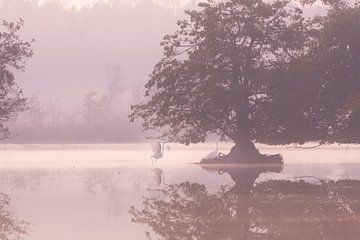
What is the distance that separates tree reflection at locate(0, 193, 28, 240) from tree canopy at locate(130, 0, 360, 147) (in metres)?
29.5

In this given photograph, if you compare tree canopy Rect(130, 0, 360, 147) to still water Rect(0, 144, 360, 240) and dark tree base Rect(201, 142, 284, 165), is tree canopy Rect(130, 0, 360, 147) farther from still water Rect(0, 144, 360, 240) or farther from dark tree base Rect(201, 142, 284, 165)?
still water Rect(0, 144, 360, 240)

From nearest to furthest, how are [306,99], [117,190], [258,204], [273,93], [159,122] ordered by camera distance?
[258,204], [117,190], [306,99], [273,93], [159,122]

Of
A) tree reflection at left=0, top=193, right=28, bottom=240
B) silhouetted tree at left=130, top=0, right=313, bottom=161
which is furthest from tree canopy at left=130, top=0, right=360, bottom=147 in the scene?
tree reflection at left=0, top=193, right=28, bottom=240

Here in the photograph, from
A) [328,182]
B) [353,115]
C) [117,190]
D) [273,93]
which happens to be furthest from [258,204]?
[273,93]

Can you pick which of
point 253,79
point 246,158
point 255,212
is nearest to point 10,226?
point 255,212

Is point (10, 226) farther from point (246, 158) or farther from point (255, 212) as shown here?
point (246, 158)

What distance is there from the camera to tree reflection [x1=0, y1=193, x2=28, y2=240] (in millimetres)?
16534

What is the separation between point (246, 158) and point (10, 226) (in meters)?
35.2

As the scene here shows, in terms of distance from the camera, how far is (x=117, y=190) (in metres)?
28.7

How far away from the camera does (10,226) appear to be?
18250 mm

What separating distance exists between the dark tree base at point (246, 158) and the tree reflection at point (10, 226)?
31159 mm

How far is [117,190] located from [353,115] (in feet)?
73.8

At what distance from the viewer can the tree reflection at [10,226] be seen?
16.5 meters

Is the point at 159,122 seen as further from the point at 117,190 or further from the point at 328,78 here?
the point at 117,190
